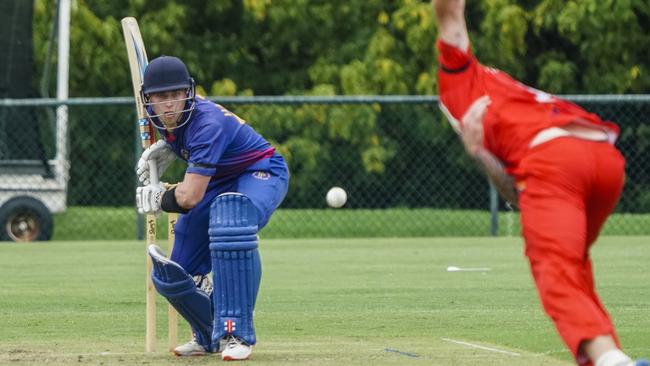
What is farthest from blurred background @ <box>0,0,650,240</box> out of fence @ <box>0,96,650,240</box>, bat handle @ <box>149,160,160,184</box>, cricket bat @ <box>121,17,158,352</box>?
bat handle @ <box>149,160,160,184</box>

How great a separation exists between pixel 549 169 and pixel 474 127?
35 centimetres

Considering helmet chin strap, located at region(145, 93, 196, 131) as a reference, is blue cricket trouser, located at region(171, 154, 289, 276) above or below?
below

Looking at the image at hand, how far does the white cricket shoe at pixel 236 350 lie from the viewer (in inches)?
256

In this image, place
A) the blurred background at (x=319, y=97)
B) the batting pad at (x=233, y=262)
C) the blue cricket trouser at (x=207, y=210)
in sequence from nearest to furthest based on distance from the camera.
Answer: the batting pad at (x=233, y=262)
the blue cricket trouser at (x=207, y=210)
the blurred background at (x=319, y=97)

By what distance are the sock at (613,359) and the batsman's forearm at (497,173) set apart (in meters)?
0.79

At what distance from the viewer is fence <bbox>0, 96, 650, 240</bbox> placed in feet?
55.3

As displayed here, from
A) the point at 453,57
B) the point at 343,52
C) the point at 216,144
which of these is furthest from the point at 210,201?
the point at 343,52

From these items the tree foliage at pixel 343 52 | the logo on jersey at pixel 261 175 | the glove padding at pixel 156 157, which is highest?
the glove padding at pixel 156 157

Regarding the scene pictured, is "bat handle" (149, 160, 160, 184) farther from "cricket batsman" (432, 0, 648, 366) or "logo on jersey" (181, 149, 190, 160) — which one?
"cricket batsman" (432, 0, 648, 366)

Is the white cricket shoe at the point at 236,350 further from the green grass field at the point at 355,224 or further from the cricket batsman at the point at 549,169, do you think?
the green grass field at the point at 355,224

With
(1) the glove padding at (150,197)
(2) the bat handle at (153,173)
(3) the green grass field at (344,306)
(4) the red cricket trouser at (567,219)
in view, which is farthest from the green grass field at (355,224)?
(4) the red cricket trouser at (567,219)

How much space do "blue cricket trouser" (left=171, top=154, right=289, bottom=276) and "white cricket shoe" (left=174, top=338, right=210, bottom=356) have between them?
0.37 m

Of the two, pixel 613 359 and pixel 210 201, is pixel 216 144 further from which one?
pixel 613 359

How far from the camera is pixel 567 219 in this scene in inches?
180
